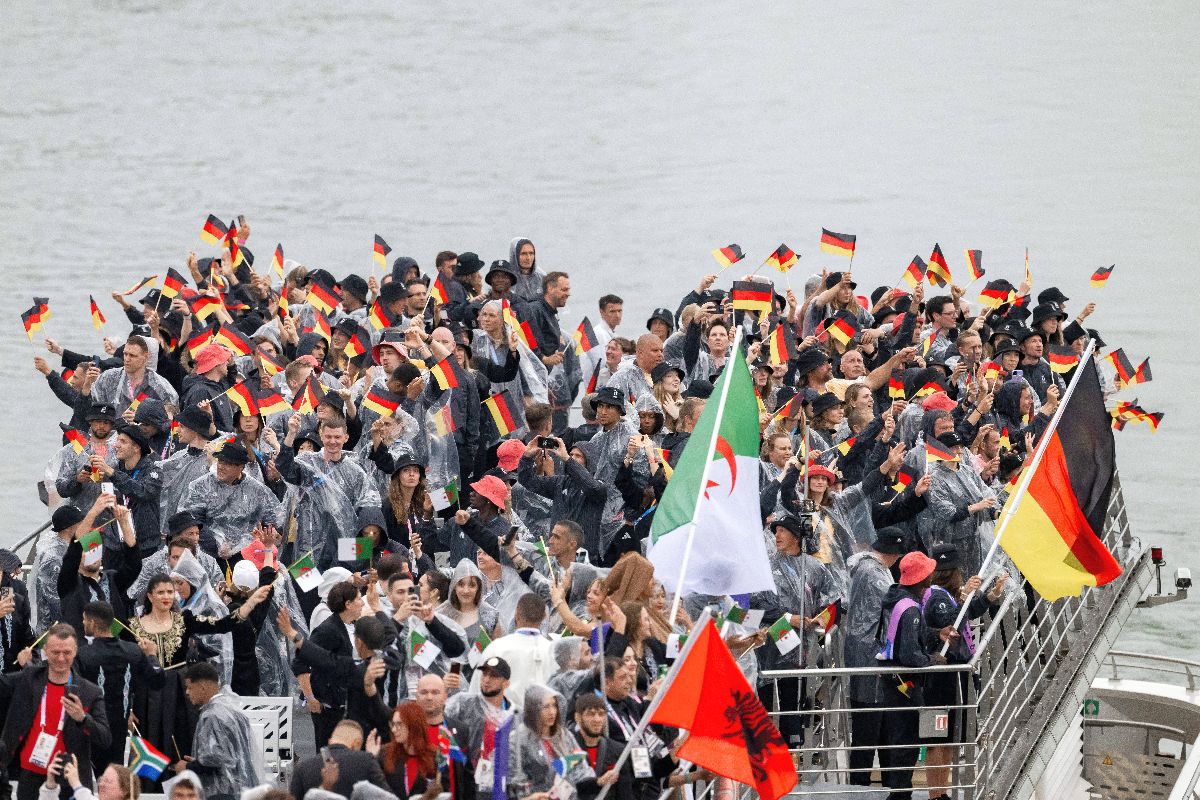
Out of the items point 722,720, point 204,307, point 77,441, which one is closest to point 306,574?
point 77,441

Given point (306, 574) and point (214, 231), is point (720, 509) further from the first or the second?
point (214, 231)

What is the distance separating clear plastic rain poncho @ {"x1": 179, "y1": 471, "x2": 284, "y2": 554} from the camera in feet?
51.9

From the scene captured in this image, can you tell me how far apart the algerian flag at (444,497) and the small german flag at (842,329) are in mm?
5535

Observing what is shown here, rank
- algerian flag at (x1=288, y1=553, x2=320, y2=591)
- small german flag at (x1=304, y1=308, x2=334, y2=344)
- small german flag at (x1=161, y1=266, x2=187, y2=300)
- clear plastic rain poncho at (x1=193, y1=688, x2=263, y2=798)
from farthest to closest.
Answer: small german flag at (x1=161, y1=266, x2=187, y2=300), small german flag at (x1=304, y1=308, x2=334, y2=344), algerian flag at (x1=288, y1=553, x2=320, y2=591), clear plastic rain poncho at (x1=193, y1=688, x2=263, y2=798)

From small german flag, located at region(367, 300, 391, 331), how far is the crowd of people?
43 millimetres

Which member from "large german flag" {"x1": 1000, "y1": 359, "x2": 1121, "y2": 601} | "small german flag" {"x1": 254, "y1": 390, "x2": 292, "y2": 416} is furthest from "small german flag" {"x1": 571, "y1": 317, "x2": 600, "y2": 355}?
"large german flag" {"x1": 1000, "y1": 359, "x2": 1121, "y2": 601}

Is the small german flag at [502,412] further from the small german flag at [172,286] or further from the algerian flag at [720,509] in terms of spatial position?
the small german flag at [172,286]

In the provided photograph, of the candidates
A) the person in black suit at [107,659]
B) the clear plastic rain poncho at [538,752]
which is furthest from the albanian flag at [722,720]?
the person in black suit at [107,659]

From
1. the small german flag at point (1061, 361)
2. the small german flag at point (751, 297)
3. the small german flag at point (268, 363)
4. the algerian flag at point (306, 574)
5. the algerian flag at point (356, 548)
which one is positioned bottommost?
the algerian flag at point (306, 574)

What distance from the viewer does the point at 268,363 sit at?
19.0 meters

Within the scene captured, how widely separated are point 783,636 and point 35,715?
4.74 metres

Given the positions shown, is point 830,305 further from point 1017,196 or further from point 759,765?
point 1017,196

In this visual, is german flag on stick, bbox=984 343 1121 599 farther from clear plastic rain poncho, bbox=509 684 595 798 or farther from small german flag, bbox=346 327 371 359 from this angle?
small german flag, bbox=346 327 371 359

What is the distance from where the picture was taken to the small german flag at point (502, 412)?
17719mm
